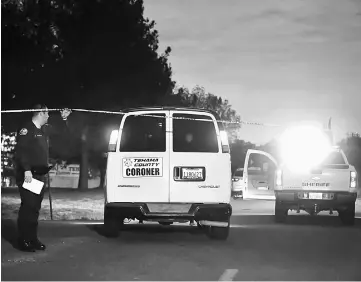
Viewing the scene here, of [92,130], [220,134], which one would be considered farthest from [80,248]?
[92,130]

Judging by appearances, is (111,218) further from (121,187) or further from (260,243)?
(260,243)

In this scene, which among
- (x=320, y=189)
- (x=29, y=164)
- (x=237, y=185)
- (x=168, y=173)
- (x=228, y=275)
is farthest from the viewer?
(x=237, y=185)

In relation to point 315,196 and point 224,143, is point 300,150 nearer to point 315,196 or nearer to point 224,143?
point 315,196

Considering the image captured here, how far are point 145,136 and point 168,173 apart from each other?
0.73 metres

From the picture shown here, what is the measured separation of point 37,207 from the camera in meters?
9.88

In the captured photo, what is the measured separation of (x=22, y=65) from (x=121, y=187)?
2264 cm

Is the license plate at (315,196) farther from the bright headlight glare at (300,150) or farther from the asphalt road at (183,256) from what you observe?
the asphalt road at (183,256)

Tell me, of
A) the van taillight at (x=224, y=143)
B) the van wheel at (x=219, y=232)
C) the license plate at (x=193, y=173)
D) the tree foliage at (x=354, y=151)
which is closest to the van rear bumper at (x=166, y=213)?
the license plate at (x=193, y=173)

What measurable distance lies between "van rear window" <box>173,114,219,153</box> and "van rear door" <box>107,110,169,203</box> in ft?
0.61

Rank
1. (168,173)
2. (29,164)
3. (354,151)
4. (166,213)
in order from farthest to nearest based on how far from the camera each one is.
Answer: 1. (354,151)
2. (168,173)
3. (166,213)
4. (29,164)

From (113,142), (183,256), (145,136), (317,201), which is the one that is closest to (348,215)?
(317,201)

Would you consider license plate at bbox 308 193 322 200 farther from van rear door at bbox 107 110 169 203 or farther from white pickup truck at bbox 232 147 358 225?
van rear door at bbox 107 110 169 203

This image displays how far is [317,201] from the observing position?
52.5 ft

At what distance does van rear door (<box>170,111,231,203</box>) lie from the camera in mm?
10969
